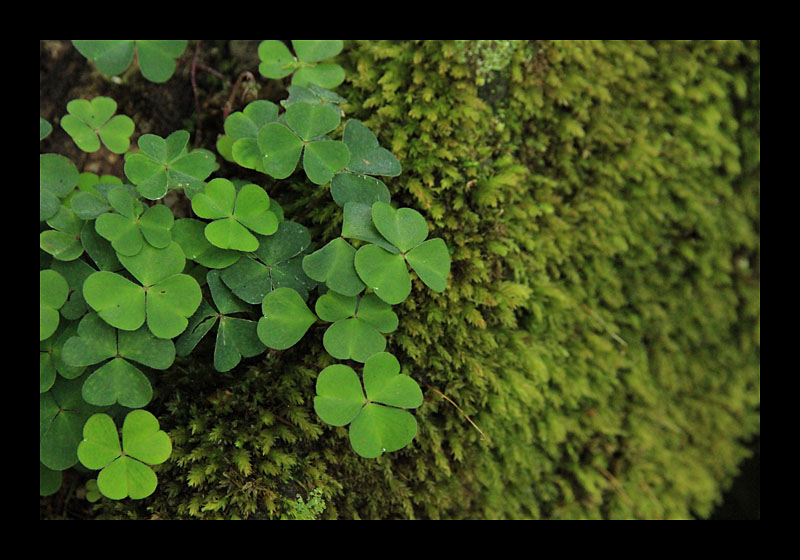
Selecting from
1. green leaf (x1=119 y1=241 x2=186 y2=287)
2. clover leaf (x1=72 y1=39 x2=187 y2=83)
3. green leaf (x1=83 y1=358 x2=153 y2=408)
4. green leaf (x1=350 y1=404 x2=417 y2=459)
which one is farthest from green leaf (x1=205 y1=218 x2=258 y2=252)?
clover leaf (x1=72 y1=39 x2=187 y2=83)

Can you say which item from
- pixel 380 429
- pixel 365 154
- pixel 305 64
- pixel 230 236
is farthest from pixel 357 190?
pixel 380 429

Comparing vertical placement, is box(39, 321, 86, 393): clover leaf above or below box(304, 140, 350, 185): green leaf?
below

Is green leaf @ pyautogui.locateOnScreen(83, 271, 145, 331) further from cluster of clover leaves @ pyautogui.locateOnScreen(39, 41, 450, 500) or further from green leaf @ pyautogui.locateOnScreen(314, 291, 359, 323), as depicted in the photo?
green leaf @ pyautogui.locateOnScreen(314, 291, 359, 323)

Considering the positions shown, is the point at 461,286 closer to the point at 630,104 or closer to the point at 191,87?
the point at 630,104

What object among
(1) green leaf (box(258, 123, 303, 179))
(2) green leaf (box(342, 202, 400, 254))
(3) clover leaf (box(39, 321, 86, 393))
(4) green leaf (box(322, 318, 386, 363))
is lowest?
(3) clover leaf (box(39, 321, 86, 393))

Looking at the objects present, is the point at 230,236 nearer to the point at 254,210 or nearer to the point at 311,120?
the point at 254,210

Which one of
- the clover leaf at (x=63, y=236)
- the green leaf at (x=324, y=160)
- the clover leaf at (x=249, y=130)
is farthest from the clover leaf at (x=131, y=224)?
the green leaf at (x=324, y=160)

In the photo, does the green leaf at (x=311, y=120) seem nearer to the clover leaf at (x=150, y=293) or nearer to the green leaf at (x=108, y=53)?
the clover leaf at (x=150, y=293)
